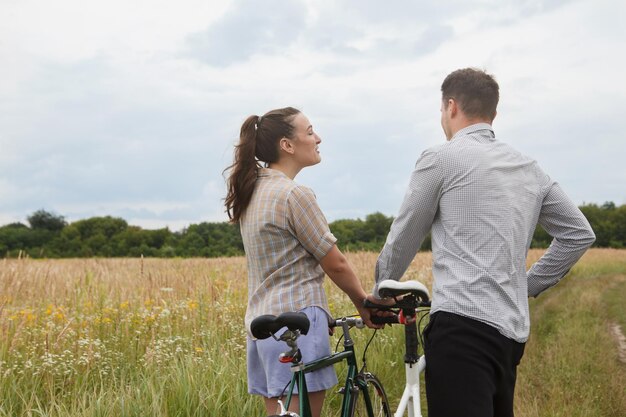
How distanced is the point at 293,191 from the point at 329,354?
0.74 m

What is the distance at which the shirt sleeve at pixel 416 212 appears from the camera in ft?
9.38

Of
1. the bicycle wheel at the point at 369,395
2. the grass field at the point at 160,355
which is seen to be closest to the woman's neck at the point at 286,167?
the bicycle wheel at the point at 369,395

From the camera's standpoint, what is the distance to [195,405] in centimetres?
487

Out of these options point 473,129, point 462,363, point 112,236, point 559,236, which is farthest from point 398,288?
point 112,236

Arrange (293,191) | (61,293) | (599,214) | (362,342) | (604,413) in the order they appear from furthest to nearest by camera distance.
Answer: (599,214) → (61,293) → (362,342) → (604,413) → (293,191)

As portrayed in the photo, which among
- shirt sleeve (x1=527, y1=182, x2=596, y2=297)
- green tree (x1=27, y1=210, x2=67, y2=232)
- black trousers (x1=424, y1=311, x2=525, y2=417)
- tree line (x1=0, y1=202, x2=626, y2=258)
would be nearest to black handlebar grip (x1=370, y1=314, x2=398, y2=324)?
black trousers (x1=424, y1=311, x2=525, y2=417)

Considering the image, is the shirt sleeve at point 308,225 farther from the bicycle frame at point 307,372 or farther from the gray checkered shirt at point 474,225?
the bicycle frame at point 307,372

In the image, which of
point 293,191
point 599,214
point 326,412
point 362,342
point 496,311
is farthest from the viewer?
point 599,214

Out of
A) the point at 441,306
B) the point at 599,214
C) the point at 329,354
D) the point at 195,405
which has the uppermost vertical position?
the point at 599,214

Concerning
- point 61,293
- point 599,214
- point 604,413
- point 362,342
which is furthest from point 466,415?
point 599,214

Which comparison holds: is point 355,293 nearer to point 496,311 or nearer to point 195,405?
point 496,311

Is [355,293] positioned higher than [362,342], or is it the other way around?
[355,293]

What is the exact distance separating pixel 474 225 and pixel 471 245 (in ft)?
0.27

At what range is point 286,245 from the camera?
3076 millimetres
